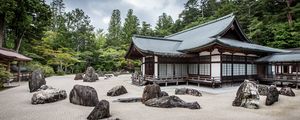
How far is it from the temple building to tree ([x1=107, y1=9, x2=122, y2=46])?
1081 inches

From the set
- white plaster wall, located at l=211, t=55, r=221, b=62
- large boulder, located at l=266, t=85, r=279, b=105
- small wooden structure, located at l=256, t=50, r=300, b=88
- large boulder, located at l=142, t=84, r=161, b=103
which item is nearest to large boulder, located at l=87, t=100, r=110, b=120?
large boulder, located at l=142, t=84, r=161, b=103

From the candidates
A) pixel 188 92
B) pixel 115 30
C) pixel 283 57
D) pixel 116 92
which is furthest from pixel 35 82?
pixel 115 30

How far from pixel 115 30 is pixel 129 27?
5591 millimetres

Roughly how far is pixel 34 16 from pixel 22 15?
209 cm

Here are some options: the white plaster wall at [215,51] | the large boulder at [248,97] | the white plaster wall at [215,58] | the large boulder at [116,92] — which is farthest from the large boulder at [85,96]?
the white plaster wall at [215,51]

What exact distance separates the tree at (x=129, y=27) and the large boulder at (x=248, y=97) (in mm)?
37785

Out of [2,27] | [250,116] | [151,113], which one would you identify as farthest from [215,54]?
[2,27]

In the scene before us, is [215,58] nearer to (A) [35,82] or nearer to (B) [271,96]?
(B) [271,96]

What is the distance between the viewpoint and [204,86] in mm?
17234

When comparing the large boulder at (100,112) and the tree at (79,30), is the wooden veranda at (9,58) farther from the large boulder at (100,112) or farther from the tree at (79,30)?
the tree at (79,30)

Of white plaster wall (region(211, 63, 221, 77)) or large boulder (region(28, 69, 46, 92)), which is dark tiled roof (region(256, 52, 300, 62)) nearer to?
white plaster wall (region(211, 63, 221, 77))

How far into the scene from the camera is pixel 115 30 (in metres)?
53.7

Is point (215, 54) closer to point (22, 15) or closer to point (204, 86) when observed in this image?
point (204, 86)

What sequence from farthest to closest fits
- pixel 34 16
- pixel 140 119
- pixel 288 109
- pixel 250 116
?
pixel 34 16 → pixel 288 109 → pixel 250 116 → pixel 140 119
